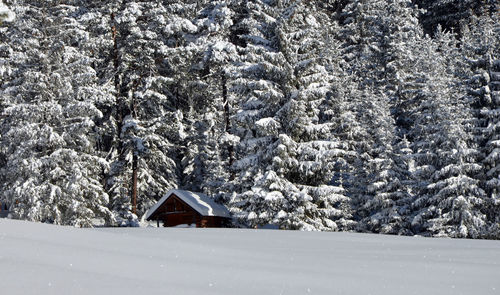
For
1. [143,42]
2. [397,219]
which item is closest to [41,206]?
[143,42]

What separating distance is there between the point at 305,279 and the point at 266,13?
23558 millimetres

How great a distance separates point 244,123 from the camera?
2752cm

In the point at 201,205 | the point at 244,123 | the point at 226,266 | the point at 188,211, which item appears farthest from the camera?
the point at 188,211

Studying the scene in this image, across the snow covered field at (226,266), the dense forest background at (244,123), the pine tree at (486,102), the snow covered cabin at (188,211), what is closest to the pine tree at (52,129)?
the dense forest background at (244,123)

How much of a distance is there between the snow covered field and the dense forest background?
48.8 ft

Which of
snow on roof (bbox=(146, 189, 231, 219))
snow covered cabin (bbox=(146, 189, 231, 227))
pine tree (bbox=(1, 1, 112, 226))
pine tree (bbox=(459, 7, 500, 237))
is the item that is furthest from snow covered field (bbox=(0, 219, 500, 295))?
snow covered cabin (bbox=(146, 189, 231, 227))

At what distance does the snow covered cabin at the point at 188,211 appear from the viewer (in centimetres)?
3166

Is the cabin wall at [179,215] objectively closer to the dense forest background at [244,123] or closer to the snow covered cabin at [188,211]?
the snow covered cabin at [188,211]

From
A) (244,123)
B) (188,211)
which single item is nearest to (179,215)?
(188,211)

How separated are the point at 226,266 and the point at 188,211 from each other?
83.1ft

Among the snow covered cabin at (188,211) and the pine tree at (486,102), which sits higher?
the pine tree at (486,102)

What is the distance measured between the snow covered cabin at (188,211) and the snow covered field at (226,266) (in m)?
20.9

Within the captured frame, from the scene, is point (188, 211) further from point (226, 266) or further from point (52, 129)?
point (226, 266)

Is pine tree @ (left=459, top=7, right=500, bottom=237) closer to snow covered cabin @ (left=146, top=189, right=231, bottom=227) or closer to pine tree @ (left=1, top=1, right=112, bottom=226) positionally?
snow covered cabin @ (left=146, top=189, right=231, bottom=227)
